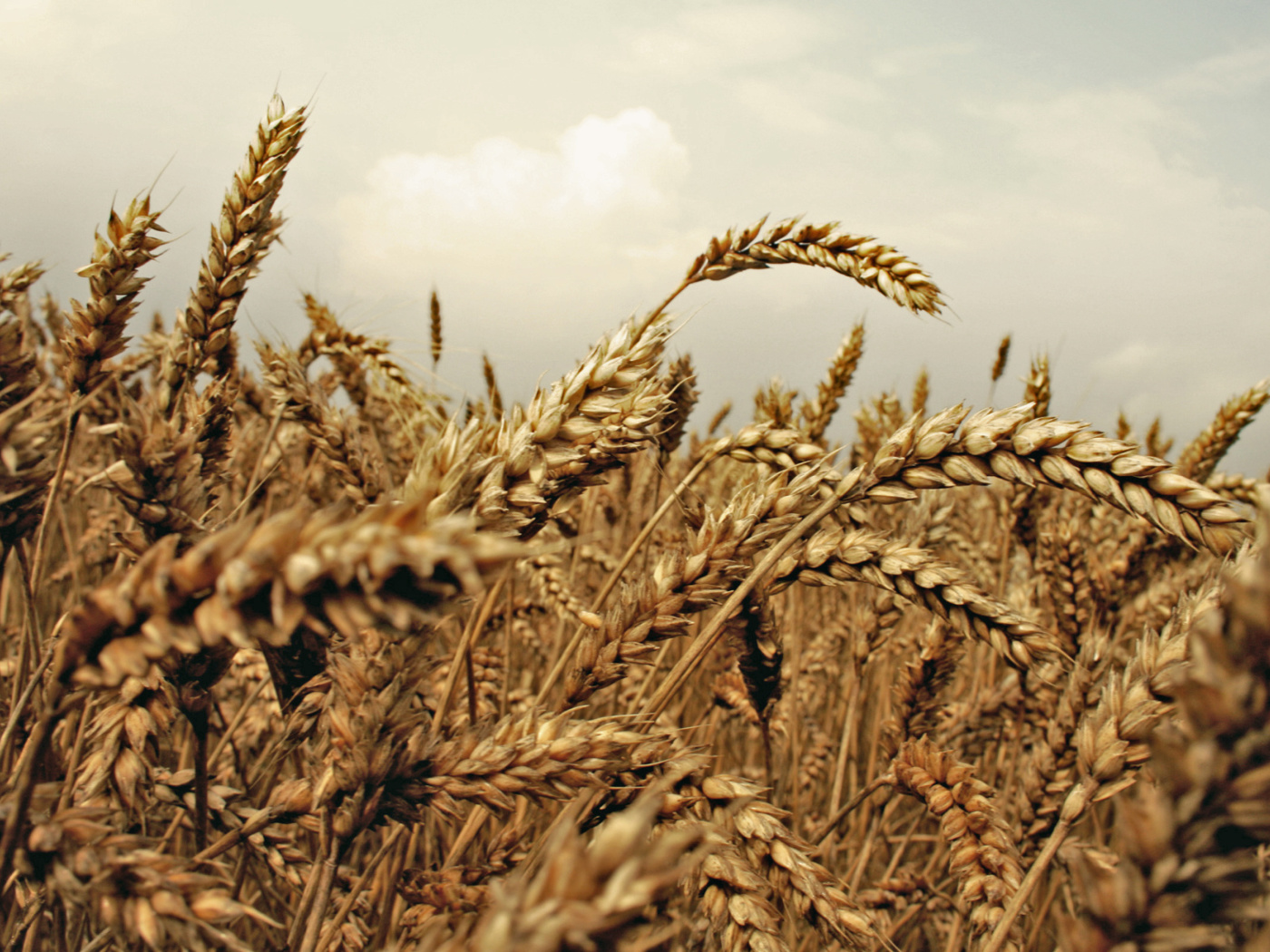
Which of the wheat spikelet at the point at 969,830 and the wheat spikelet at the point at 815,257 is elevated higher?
the wheat spikelet at the point at 815,257

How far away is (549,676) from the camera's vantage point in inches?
57.1

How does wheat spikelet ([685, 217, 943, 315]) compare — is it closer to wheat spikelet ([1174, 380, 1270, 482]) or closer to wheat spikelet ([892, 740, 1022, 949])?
Result: wheat spikelet ([892, 740, 1022, 949])

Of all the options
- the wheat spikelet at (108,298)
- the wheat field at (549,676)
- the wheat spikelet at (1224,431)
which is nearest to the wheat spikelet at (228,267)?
the wheat field at (549,676)

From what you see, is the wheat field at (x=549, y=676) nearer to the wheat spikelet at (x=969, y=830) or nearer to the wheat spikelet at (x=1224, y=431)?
the wheat spikelet at (x=969, y=830)

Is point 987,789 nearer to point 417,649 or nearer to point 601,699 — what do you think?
point 417,649

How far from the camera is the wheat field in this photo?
48 cm

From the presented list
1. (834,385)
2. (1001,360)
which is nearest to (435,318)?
(834,385)

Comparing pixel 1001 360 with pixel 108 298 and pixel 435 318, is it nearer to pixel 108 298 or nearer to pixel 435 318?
pixel 435 318

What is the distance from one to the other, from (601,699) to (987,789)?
1.52 metres

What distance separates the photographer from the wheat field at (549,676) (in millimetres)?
481

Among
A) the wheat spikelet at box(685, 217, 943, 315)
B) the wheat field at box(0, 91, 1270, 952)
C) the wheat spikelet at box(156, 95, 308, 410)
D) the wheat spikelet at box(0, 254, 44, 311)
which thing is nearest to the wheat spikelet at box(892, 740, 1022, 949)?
the wheat field at box(0, 91, 1270, 952)

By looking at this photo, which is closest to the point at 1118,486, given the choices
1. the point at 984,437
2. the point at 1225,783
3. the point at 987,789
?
the point at 984,437

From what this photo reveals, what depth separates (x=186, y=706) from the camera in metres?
0.94

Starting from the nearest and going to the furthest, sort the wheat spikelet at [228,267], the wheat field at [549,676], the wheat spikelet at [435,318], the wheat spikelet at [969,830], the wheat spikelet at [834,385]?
the wheat field at [549,676] → the wheat spikelet at [969,830] → the wheat spikelet at [228,267] → the wheat spikelet at [834,385] → the wheat spikelet at [435,318]
